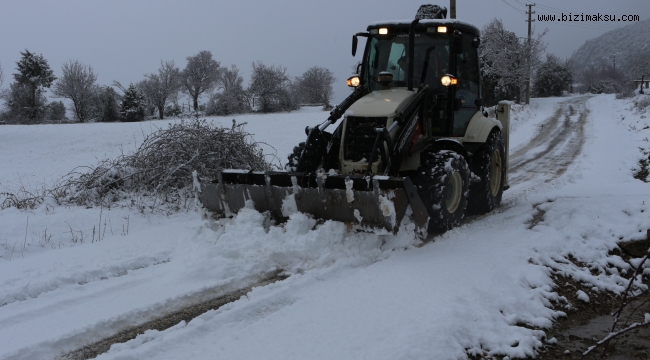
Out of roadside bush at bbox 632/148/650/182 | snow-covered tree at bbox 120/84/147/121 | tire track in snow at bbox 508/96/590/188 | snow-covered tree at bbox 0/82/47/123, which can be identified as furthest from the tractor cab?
snow-covered tree at bbox 0/82/47/123

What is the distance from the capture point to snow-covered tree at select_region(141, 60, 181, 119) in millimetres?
56959

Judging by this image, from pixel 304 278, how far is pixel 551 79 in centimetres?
5796

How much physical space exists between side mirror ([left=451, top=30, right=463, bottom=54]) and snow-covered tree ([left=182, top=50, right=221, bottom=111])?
56620mm

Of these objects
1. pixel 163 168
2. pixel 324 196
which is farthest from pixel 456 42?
pixel 163 168

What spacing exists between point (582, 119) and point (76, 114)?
44.5 meters

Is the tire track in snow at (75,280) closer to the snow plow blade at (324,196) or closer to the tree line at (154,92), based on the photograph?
the snow plow blade at (324,196)

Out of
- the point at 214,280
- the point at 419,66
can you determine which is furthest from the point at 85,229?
the point at 419,66

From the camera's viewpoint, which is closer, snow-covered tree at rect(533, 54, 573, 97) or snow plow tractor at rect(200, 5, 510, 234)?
snow plow tractor at rect(200, 5, 510, 234)

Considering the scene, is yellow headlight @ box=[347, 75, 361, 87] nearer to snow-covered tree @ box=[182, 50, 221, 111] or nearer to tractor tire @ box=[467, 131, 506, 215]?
tractor tire @ box=[467, 131, 506, 215]

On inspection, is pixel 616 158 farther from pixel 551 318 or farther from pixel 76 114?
pixel 76 114

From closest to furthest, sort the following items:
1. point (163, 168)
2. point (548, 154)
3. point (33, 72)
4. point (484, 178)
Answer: point (484, 178), point (163, 168), point (548, 154), point (33, 72)

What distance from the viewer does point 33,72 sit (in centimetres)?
4238

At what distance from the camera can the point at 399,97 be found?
20.6 feet

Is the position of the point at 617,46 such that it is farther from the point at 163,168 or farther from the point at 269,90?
the point at 163,168
